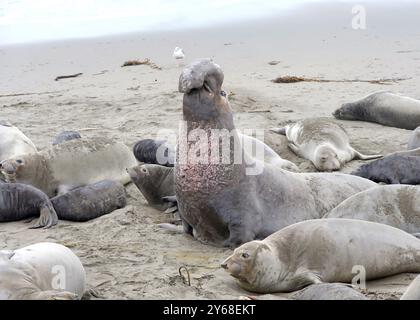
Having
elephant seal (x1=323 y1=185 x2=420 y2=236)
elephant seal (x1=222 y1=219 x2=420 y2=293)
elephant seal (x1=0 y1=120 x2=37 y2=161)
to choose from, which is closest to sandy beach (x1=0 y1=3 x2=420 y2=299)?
elephant seal (x1=222 y1=219 x2=420 y2=293)

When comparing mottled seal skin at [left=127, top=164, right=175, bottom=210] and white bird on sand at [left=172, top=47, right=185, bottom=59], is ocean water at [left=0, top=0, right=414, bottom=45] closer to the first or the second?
white bird on sand at [left=172, top=47, right=185, bottom=59]

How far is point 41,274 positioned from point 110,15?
14.9 m

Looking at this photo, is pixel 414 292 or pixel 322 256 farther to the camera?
pixel 322 256

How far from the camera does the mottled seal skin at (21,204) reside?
6.18m

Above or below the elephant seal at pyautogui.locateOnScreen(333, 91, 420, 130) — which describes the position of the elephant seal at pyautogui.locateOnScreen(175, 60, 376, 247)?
above

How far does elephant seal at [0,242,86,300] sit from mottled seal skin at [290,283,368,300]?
115 cm

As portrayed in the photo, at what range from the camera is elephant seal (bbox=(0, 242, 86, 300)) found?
144 inches

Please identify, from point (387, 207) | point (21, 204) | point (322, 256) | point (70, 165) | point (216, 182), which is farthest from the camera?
point (70, 165)

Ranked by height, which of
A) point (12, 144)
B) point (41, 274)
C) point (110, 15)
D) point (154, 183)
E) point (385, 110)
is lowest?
point (385, 110)

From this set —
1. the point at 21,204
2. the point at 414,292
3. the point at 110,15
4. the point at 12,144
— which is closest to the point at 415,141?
the point at 21,204

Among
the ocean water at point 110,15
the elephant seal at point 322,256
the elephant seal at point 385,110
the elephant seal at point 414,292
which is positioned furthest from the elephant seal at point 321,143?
the ocean water at point 110,15

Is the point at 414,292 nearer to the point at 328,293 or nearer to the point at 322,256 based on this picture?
the point at 328,293

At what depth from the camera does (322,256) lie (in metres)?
4.64
